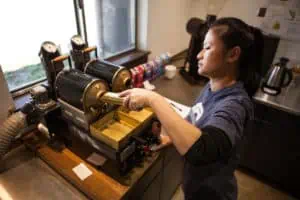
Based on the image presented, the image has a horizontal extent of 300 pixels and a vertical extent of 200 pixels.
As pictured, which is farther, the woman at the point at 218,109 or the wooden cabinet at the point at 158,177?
the wooden cabinet at the point at 158,177

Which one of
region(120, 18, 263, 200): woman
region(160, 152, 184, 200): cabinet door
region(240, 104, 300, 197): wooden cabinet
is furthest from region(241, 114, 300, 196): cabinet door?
→ region(120, 18, 263, 200): woman

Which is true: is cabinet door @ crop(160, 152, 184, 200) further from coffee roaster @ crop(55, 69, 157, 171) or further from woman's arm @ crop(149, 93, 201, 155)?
woman's arm @ crop(149, 93, 201, 155)

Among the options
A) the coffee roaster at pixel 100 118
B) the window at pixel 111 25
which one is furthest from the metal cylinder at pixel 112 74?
the window at pixel 111 25

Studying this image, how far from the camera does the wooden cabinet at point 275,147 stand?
142cm

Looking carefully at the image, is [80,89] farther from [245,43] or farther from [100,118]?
[245,43]

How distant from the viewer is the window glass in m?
1.05

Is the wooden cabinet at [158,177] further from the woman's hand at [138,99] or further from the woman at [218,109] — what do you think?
the woman's hand at [138,99]

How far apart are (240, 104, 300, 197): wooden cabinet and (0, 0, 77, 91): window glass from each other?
1.44m

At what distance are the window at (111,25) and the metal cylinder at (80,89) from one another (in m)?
0.73

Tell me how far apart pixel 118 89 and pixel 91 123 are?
17 cm

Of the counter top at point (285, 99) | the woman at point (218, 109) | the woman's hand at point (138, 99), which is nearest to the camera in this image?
the woman at point (218, 109)

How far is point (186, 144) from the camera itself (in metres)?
0.59

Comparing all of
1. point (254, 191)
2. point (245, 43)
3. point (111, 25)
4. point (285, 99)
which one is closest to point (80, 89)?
point (245, 43)

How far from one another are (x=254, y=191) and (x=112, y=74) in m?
1.62
